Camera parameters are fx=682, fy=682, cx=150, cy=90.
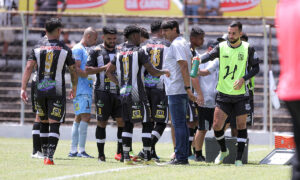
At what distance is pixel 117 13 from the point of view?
715 inches

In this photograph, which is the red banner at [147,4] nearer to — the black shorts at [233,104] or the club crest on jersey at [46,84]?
the black shorts at [233,104]

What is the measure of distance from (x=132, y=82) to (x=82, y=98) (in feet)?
8.26

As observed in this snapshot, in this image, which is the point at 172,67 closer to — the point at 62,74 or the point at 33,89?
the point at 62,74

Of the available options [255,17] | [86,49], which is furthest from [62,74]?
[255,17]

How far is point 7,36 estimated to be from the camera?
758 inches

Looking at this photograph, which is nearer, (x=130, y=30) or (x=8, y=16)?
(x=130, y=30)

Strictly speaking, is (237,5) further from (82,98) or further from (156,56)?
(156,56)

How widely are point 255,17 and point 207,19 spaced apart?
1.34 metres

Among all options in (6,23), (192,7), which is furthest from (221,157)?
(6,23)

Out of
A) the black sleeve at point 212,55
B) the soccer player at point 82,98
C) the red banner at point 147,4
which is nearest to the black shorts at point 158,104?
the black sleeve at point 212,55

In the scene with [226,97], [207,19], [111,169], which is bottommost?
[111,169]

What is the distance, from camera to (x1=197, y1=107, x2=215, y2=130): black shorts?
10.8 m

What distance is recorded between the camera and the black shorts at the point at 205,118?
10.8 metres

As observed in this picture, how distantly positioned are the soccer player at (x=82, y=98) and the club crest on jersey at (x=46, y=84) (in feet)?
6.46
